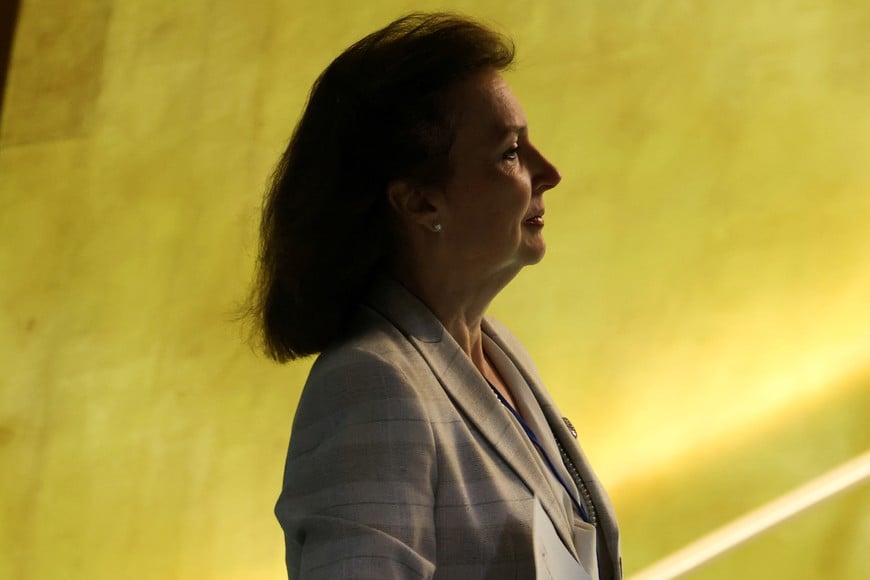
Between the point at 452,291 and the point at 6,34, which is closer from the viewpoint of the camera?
the point at 452,291

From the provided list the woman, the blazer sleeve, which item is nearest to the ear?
the woman

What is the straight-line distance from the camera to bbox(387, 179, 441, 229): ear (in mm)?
1296

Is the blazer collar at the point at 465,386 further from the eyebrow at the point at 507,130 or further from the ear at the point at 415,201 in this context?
the eyebrow at the point at 507,130

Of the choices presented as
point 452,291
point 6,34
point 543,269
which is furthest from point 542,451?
point 6,34

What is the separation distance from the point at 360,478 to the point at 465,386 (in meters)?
0.21

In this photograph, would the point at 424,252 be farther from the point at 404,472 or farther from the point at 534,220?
the point at 404,472

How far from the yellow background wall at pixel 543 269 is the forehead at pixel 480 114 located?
1619 mm

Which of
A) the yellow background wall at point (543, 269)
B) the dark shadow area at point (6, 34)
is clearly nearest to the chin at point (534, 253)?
the yellow background wall at point (543, 269)

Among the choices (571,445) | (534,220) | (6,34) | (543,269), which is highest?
(6,34)

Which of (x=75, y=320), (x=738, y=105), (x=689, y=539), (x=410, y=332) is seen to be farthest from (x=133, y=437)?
(x=410, y=332)

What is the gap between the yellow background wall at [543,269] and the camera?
278cm

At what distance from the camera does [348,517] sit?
3.44 ft

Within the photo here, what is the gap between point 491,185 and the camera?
1283 mm

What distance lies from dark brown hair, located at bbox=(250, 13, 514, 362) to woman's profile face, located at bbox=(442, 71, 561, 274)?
0.02 metres
